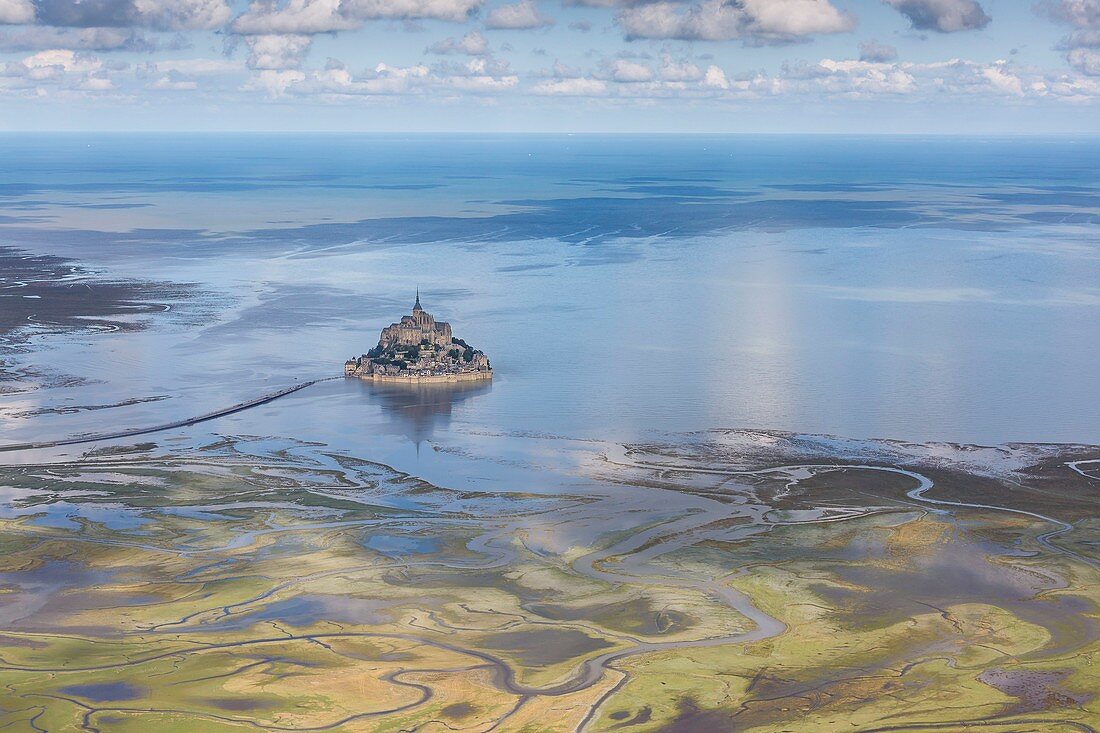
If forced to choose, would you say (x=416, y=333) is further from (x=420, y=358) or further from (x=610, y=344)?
(x=610, y=344)

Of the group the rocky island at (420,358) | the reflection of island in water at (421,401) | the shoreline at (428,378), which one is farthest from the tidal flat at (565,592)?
the rocky island at (420,358)

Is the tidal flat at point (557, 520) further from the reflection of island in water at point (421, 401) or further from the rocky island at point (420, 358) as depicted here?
the rocky island at point (420, 358)

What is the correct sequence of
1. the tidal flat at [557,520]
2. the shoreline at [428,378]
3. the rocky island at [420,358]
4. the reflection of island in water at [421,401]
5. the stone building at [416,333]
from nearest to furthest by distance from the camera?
the tidal flat at [557,520] < the reflection of island in water at [421,401] < the shoreline at [428,378] < the rocky island at [420,358] < the stone building at [416,333]

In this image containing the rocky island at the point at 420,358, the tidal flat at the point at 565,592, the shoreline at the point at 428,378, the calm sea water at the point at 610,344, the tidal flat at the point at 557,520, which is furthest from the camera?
the rocky island at the point at 420,358

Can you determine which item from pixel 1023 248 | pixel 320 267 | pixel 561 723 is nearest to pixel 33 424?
pixel 561 723

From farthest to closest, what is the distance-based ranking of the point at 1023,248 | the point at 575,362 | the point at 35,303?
the point at 1023,248
the point at 35,303
the point at 575,362

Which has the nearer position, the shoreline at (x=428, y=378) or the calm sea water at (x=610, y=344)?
the calm sea water at (x=610, y=344)

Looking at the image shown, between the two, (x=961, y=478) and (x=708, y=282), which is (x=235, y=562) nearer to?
(x=961, y=478)
